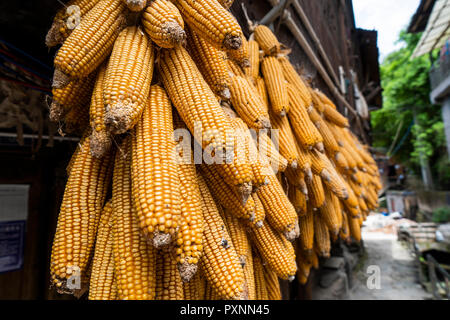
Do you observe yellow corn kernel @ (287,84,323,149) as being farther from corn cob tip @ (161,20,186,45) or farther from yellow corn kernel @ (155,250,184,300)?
yellow corn kernel @ (155,250,184,300)

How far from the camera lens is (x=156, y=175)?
3.30ft

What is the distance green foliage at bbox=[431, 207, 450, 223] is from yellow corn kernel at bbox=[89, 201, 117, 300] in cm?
2324

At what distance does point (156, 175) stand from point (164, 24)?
724mm

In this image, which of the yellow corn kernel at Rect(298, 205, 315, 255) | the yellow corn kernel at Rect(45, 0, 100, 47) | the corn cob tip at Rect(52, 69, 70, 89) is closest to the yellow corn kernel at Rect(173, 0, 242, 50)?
the yellow corn kernel at Rect(45, 0, 100, 47)

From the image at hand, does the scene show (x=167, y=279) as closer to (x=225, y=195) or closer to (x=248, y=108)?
(x=225, y=195)

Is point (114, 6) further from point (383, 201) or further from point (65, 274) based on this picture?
point (383, 201)

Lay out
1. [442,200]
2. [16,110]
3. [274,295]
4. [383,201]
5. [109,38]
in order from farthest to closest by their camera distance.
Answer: [383,201]
[442,200]
[16,110]
[274,295]
[109,38]

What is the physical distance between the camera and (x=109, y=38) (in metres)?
1.27

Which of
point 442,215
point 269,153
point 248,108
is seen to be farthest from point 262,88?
point 442,215

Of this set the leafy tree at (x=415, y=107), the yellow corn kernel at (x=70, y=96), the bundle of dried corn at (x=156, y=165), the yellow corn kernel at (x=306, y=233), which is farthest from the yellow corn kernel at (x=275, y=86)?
the leafy tree at (x=415, y=107)

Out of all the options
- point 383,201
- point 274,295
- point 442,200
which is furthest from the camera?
point 383,201
